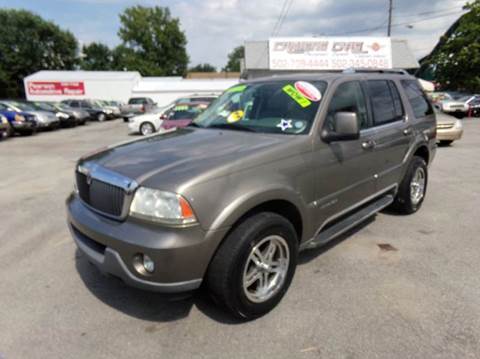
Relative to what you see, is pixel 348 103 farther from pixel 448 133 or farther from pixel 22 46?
pixel 22 46

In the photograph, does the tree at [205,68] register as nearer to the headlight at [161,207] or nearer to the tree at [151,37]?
the tree at [151,37]

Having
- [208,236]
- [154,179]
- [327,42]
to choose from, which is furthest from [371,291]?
[327,42]

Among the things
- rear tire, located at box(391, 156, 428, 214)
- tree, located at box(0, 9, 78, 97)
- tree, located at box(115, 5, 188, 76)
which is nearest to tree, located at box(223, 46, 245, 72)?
tree, located at box(115, 5, 188, 76)

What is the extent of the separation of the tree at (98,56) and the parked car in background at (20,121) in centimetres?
6364

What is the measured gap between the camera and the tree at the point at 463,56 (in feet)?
99.7

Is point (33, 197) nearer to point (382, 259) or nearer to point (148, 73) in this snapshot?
point (382, 259)

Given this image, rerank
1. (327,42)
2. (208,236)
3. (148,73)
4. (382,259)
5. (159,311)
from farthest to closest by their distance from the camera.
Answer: (148,73) → (327,42) → (382,259) → (159,311) → (208,236)

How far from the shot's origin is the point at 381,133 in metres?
3.92

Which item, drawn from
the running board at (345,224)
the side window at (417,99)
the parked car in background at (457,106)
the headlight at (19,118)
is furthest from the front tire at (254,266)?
the parked car in background at (457,106)

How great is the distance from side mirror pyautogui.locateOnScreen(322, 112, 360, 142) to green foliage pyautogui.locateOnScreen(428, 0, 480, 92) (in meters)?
34.1

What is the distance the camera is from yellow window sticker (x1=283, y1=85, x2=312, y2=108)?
328cm

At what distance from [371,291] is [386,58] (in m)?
33.1

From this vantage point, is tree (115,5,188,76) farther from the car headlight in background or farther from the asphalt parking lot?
the asphalt parking lot

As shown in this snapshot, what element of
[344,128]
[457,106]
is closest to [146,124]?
[344,128]
